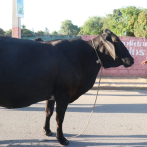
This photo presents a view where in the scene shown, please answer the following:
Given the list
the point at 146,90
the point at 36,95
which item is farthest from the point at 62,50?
the point at 146,90

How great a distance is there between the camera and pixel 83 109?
531cm

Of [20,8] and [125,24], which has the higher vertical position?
[125,24]

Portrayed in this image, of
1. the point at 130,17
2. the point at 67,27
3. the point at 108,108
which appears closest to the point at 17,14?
the point at 108,108

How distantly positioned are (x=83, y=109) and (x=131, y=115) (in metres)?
1.26

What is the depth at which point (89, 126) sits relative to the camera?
4.12m

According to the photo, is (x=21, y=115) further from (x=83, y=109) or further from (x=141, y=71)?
(x=141, y=71)

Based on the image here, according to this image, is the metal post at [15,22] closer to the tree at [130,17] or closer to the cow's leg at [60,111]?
the cow's leg at [60,111]

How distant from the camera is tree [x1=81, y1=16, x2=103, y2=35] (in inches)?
1503

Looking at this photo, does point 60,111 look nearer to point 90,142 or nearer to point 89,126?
point 90,142

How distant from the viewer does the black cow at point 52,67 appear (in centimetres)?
258

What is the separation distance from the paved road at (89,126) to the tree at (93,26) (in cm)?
3322

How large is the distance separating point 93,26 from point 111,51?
37188mm

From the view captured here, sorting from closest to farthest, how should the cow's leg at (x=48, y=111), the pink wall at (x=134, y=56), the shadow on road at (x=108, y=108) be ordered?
the cow's leg at (x=48, y=111) → the shadow on road at (x=108, y=108) → the pink wall at (x=134, y=56)

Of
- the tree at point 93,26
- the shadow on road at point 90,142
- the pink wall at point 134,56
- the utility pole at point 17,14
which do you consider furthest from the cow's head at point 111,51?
the tree at point 93,26
